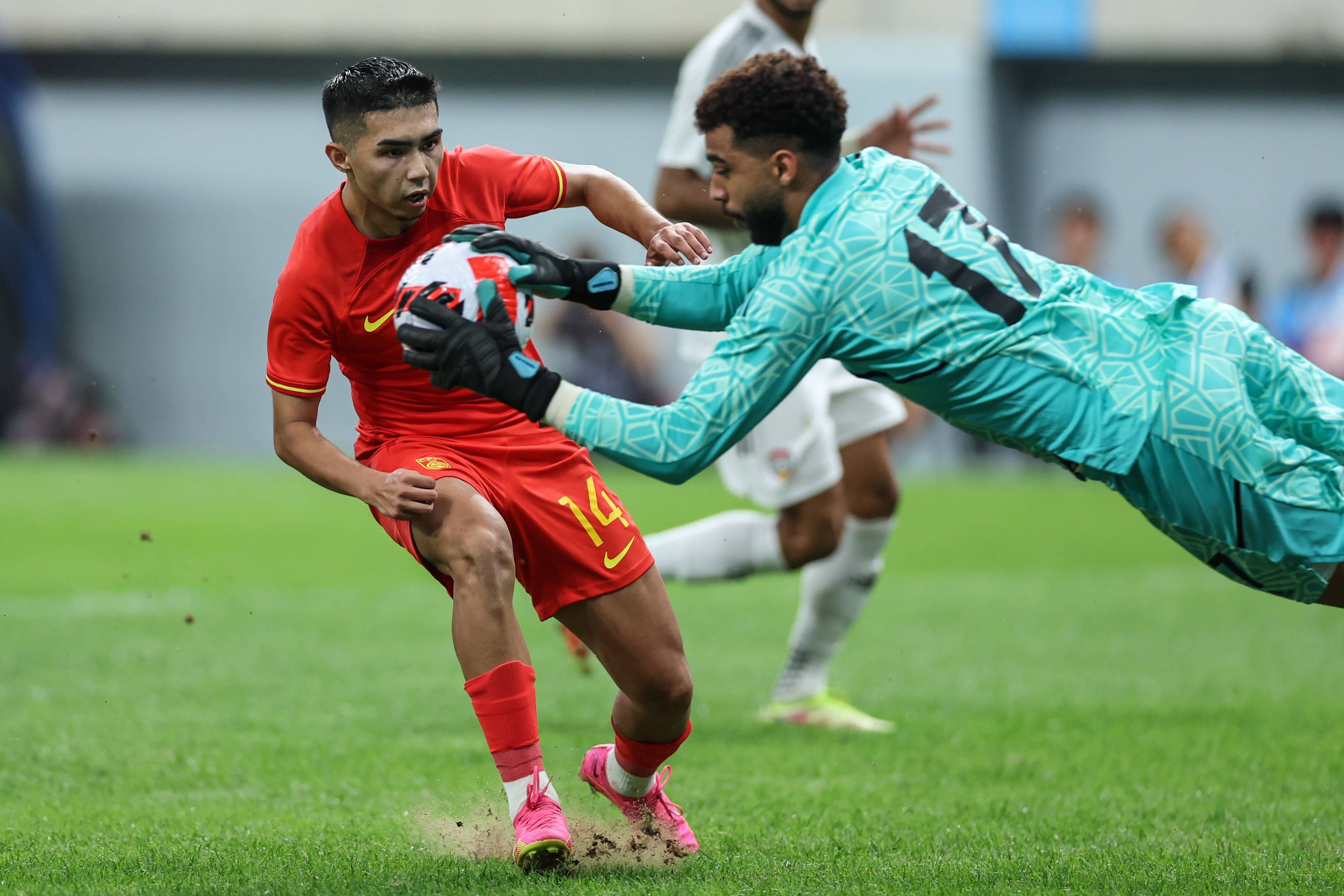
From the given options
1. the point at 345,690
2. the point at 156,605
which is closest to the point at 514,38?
the point at 156,605

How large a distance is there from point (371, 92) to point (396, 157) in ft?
0.53

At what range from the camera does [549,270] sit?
3482 millimetres

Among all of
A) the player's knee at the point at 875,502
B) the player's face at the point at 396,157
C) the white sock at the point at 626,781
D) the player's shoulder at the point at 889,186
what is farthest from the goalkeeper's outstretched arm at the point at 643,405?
the player's knee at the point at 875,502

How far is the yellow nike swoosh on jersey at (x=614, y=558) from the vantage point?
405cm

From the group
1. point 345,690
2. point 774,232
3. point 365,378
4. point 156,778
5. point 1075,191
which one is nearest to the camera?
point 774,232

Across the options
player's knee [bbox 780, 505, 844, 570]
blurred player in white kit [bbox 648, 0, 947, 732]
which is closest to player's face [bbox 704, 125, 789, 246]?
blurred player in white kit [bbox 648, 0, 947, 732]

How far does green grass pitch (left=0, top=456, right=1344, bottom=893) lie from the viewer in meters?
3.88

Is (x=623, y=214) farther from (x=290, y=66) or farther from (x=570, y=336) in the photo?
(x=290, y=66)

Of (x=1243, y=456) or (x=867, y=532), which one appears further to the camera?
(x=867, y=532)

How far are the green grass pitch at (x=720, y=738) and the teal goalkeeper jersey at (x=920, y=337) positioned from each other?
1.06 metres

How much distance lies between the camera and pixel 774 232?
3551mm

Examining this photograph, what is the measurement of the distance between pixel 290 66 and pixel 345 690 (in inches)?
735

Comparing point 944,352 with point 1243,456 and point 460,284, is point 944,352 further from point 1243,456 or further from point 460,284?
point 460,284

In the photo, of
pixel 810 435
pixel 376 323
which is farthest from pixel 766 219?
pixel 810 435
